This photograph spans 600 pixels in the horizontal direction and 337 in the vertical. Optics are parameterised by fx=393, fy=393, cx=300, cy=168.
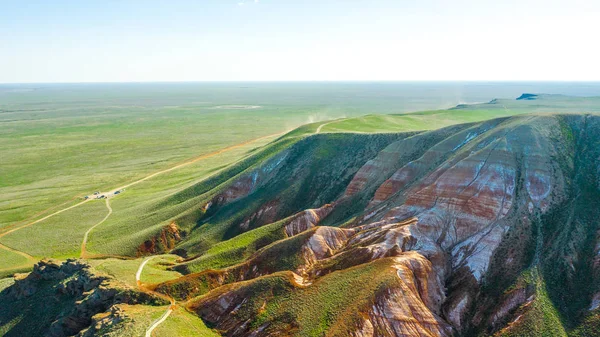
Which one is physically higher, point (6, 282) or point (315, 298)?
point (315, 298)

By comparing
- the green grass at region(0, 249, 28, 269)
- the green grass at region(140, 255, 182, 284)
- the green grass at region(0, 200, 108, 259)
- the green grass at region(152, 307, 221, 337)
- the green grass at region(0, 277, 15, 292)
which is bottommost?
the green grass at region(0, 249, 28, 269)

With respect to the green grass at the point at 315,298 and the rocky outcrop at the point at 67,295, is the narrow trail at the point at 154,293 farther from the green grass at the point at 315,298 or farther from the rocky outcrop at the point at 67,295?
the green grass at the point at 315,298

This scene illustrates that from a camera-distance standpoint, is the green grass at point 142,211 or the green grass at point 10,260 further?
the green grass at point 142,211

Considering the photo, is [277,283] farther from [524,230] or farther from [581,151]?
[581,151]

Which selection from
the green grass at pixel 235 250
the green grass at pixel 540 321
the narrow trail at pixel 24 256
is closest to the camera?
the green grass at pixel 540 321

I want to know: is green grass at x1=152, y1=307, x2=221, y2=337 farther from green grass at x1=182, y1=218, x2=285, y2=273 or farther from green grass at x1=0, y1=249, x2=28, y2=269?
green grass at x1=0, y1=249, x2=28, y2=269

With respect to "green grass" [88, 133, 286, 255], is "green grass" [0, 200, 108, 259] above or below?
below

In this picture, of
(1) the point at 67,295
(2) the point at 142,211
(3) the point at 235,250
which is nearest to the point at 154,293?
(1) the point at 67,295

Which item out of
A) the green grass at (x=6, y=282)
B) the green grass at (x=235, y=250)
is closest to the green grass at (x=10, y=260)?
the green grass at (x=6, y=282)

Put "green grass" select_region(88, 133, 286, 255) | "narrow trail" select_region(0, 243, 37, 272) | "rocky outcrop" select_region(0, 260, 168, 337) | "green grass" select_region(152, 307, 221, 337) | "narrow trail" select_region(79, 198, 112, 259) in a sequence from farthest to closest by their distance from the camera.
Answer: "green grass" select_region(88, 133, 286, 255), "narrow trail" select_region(79, 198, 112, 259), "narrow trail" select_region(0, 243, 37, 272), "rocky outcrop" select_region(0, 260, 168, 337), "green grass" select_region(152, 307, 221, 337)

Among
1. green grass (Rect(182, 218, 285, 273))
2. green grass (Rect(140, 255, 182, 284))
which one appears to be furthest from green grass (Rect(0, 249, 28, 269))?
green grass (Rect(182, 218, 285, 273))

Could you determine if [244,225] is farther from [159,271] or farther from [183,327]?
[183,327]

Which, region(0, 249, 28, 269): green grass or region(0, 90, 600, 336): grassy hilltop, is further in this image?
region(0, 249, 28, 269): green grass
